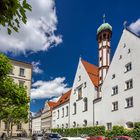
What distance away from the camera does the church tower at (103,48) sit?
4922cm

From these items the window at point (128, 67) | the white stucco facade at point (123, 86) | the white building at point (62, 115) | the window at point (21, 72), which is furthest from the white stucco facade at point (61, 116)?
the window at point (128, 67)

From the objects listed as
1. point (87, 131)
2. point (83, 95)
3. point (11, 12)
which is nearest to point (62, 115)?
point (83, 95)

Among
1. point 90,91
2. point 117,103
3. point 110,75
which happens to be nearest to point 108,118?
point 117,103

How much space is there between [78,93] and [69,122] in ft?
25.2

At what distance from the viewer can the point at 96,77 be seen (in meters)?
53.1

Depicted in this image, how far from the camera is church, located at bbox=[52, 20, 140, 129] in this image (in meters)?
35.5

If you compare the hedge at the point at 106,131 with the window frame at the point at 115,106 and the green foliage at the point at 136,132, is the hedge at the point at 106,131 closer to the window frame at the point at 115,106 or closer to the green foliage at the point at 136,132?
the green foliage at the point at 136,132

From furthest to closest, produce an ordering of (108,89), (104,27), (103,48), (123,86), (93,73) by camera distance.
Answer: (93,73) → (104,27) → (103,48) → (108,89) → (123,86)

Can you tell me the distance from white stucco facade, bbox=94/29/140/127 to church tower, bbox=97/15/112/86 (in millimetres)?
5922

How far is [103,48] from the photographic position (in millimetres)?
50844

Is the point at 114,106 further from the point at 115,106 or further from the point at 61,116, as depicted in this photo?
the point at 61,116

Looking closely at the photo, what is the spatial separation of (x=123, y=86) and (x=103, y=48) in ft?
48.8

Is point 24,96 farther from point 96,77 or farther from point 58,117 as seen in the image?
point 58,117

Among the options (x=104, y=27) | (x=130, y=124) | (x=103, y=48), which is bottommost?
(x=130, y=124)
